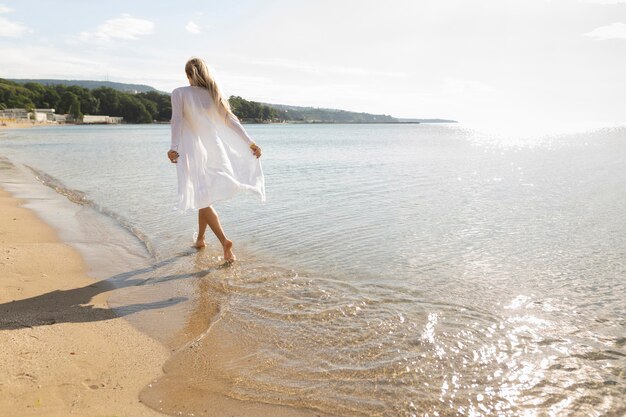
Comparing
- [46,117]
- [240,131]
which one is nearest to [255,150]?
[240,131]

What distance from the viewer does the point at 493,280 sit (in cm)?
593

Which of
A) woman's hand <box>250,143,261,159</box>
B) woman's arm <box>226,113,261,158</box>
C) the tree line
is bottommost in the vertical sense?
woman's hand <box>250,143,261,159</box>

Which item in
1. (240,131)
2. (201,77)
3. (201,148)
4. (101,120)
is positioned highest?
(101,120)

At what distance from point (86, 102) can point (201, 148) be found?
164 m

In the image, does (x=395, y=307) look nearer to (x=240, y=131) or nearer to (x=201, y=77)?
(x=240, y=131)

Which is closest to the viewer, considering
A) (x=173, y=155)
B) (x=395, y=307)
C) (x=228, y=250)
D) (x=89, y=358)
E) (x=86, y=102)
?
(x=89, y=358)

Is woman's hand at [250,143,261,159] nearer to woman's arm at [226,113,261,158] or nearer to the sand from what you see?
woman's arm at [226,113,261,158]

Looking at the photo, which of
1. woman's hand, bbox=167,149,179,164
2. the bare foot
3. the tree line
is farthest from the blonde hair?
the tree line

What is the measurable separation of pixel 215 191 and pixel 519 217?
6.81 meters

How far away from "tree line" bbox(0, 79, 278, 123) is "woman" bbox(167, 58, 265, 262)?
412 feet

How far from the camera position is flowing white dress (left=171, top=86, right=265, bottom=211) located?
6160 mm

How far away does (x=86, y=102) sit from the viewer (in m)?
151

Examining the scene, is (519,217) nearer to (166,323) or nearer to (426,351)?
(426,351)

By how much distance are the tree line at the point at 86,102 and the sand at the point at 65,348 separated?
4990 inches
